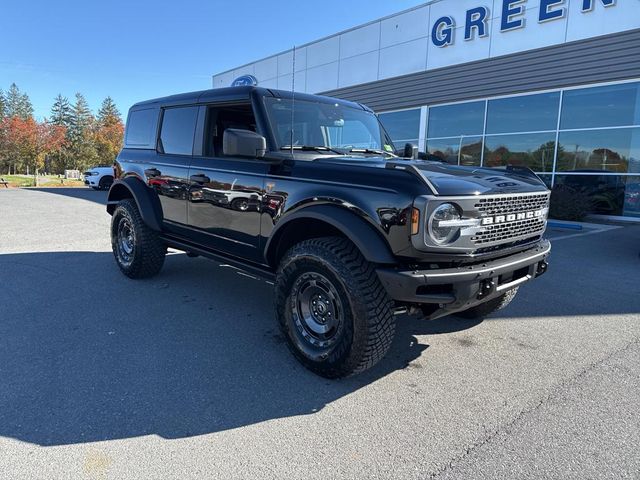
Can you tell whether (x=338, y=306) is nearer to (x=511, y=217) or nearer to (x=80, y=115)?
(x=511, y=217)

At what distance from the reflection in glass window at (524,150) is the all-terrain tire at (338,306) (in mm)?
12504

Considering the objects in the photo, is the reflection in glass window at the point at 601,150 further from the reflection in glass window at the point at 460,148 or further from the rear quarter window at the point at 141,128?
the rear quarter window at the point at 141,128

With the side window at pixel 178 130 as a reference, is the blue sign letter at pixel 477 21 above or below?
above

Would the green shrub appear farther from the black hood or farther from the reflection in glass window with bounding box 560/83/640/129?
the black hood

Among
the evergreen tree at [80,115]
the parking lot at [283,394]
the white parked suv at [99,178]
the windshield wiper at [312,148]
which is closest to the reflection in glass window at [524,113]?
the parking lot at [283,394]

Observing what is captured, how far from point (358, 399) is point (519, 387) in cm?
114

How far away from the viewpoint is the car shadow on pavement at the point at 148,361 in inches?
101

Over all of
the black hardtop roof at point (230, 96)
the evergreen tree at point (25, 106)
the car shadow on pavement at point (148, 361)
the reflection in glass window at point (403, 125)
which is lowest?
the car shadow on pavement at point (148, 361)

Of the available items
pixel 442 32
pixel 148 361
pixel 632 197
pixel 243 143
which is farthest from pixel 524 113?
pixel 148 361

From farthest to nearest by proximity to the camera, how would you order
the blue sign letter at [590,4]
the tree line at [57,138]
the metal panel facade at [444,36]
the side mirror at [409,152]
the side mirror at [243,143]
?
1. the tree line at [57,138]
2. the metal panel facade at [444,36]
3. the blue sign letter at [590,4]
4. the side mirror at [409,152]
5. the side mirror at [243,143]

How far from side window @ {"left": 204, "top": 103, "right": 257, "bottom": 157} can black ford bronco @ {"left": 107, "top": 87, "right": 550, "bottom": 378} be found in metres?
0.01

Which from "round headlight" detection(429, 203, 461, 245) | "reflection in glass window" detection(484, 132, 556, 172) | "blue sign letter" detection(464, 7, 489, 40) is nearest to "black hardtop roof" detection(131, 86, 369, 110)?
"round headlight" detection(429, 203, 461, 245)

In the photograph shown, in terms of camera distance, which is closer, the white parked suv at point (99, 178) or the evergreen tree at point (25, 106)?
the white parked suv at point (99, 178)

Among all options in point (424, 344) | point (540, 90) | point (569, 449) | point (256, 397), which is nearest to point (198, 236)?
point (256, 397)
